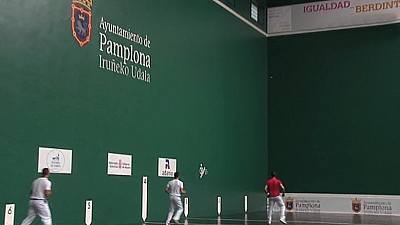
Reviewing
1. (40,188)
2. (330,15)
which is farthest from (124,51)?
(330,15)

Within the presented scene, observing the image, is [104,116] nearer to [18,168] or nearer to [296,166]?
[18,168]

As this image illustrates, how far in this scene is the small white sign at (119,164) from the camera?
17.8m

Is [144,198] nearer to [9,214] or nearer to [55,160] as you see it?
[55,160]

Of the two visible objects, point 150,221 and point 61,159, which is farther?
point 150,221

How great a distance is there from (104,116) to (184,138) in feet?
15.4

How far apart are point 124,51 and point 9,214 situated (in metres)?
6.43

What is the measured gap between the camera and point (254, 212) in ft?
87.5

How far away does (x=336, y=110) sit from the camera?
28.0 meters

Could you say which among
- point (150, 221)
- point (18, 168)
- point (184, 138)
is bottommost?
point (150, 221)

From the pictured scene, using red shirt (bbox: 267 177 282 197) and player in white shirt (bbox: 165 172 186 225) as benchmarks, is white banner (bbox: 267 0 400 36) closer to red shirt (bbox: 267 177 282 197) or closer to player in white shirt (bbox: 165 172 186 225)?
red shirt (bbox: 267 177 282 197)

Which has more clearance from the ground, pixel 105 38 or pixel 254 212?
pixel 105 38

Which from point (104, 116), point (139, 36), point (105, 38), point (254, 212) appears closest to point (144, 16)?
point (139, 36)

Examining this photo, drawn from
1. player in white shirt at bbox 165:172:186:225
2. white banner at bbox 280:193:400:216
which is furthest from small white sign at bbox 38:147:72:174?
white banner at bbox 280:193:400:216

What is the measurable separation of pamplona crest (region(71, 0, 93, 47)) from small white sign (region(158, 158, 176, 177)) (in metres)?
5.06
